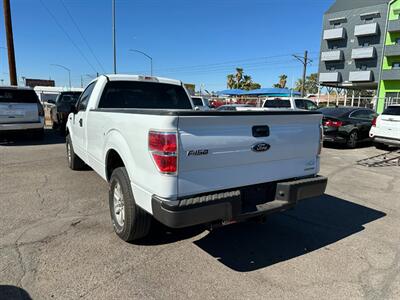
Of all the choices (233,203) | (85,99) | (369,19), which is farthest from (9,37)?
(369,19)

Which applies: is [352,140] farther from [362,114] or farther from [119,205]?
[119,205]

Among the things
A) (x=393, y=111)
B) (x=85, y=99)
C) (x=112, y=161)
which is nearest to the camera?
(x=112, y=161)

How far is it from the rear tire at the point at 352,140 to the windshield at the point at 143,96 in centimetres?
886

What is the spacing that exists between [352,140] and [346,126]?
26.3 inches

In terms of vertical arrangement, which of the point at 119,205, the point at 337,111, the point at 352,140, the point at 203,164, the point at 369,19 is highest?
the point at 369,19

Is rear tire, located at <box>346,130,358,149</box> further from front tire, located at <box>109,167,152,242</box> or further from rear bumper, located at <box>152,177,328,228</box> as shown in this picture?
front tire, located at <box>109,167,152,242</box>

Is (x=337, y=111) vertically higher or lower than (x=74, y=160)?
higher

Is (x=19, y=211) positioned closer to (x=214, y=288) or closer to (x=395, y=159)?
(x=214, y=288)

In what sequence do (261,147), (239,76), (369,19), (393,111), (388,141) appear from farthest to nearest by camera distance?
(239,76) → (369,19) → (393,111) → (388,141) → (261,147)

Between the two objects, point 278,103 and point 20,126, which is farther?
point 278,103

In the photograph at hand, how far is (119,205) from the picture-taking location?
3902 millimetres

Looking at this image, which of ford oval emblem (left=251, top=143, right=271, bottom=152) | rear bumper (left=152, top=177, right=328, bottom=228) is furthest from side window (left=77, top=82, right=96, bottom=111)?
ford oval emblem (left=251, top=143, right=271, bottom=152)

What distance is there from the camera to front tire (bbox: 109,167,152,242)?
3480 millimetres

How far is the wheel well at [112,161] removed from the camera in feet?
13.3
